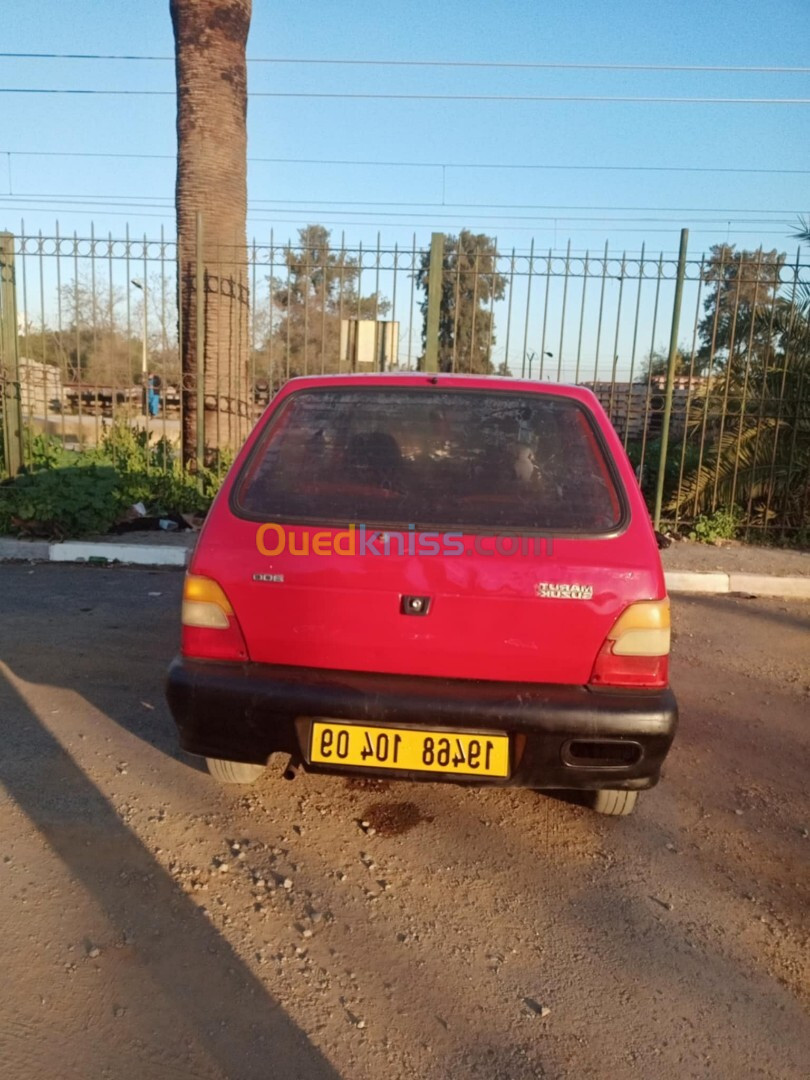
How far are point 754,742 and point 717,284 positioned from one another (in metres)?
5.50

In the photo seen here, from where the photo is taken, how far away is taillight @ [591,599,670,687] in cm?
243

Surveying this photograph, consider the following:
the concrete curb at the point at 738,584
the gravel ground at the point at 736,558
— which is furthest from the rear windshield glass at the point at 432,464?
the gravel ground at the point at 736,558

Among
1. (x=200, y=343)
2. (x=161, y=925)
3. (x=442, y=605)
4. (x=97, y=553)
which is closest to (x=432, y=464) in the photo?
(x=442, y=605)

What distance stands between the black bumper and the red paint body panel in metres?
0.06

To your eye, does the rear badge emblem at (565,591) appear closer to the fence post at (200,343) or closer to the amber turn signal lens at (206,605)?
the amber turn signal lens at (206,605)

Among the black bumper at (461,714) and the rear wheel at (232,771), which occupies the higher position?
the black bumper at (461,714)

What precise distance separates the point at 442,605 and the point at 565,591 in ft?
1.23

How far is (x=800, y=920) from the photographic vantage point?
7.92ft

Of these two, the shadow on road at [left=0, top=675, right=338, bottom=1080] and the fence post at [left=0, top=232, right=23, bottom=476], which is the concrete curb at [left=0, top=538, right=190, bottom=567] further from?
the shadow on road at [left=0, top=675, right=338, bottom=1080]

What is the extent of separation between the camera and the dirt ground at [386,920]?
188 cm

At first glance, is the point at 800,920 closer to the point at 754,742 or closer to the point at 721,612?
the point at 754,742

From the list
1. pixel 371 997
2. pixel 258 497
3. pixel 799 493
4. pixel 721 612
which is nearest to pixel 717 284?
pixel 799 493

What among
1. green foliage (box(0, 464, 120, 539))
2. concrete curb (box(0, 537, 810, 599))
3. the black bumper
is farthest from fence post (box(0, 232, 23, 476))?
the black bumper

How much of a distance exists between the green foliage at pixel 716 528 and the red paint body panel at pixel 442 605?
5.85 meters
